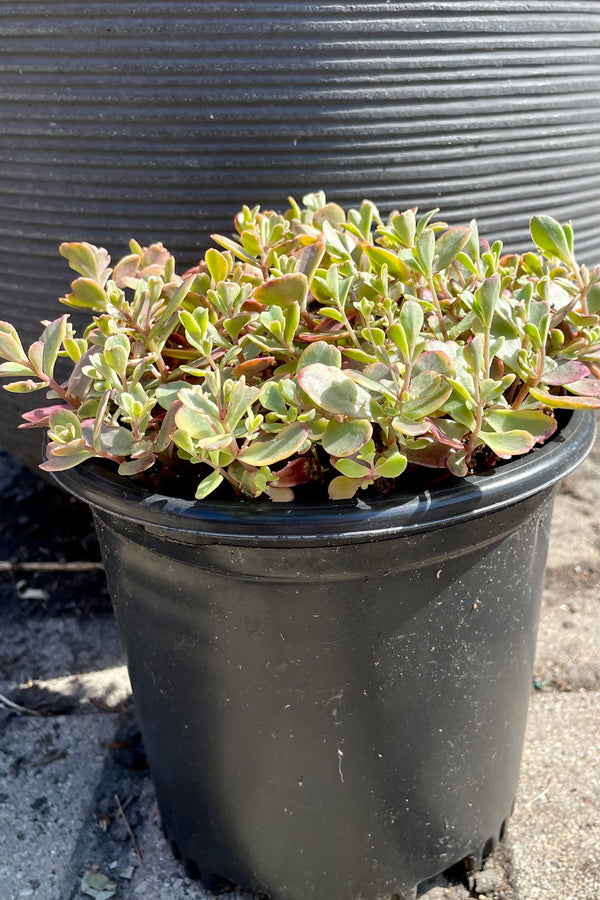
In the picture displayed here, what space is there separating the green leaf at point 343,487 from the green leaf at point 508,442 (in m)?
0.14

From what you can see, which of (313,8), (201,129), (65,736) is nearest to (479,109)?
(313,8)

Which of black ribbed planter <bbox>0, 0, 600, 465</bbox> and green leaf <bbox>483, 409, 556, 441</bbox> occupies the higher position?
black ribbed planter <bbox>0, 0, 600, 465</bbox>

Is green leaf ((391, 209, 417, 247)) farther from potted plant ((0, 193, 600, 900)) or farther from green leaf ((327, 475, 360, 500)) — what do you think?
green leaf ((327, 475, 360, 500))

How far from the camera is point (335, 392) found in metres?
0.80

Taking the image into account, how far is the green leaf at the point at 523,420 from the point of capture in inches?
33.7

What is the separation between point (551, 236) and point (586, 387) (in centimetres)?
18

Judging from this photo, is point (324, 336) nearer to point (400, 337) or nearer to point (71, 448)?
point (400, 337)

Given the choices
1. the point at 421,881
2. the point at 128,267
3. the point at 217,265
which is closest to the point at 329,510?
the point at 217,265

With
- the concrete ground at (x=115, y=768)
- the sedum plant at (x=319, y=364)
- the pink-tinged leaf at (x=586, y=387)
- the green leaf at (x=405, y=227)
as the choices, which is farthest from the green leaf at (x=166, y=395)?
the concrete ground at (x=115, y=768)

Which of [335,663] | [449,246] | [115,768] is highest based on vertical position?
[449,246]

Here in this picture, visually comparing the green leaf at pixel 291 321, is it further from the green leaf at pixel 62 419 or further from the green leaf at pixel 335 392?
the green leaf at pixel 62 419

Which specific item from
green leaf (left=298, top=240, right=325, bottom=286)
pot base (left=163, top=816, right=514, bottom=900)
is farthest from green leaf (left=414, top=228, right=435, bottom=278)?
pot base (left=163, top=816, right=514, bottom=900)

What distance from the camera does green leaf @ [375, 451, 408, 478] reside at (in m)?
0.79

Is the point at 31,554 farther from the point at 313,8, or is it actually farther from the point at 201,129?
the point at 313,8
